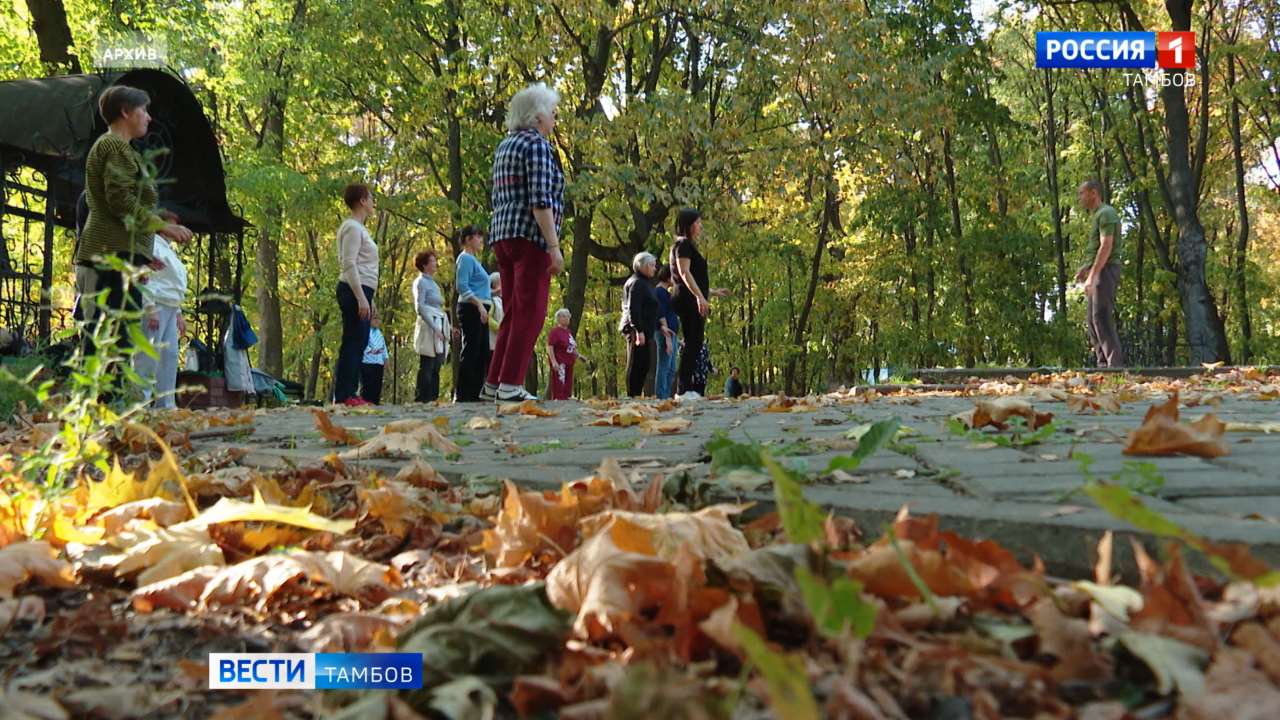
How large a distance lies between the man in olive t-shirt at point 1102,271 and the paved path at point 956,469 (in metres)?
6.34

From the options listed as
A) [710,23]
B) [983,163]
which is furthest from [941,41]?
[983,163]

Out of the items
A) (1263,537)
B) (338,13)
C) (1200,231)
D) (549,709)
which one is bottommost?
(549,709)

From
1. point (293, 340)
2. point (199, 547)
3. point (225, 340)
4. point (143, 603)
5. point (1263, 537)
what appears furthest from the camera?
point (293, 340)

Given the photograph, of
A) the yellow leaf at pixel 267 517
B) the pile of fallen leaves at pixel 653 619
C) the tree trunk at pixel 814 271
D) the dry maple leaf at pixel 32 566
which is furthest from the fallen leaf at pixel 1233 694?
the tree trunk at pixel 814 271

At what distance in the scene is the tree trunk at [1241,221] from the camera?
22.1m

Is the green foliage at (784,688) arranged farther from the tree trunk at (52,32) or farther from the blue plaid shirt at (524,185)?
the tree trunk at (52,32)

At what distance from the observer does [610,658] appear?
1134 millimetres

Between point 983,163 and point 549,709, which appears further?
point 983,163

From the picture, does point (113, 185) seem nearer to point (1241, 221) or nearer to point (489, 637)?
point (489, 637)

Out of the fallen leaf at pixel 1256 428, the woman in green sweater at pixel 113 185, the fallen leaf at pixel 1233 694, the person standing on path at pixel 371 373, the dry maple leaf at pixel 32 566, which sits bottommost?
the fallen leaf at pixel 1233 694

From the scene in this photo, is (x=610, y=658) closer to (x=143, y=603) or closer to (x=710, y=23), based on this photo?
(x=143, y=603)

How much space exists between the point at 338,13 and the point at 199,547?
58.2ft

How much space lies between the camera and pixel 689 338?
29.8 ft

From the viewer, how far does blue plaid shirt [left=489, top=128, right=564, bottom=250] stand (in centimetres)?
658
